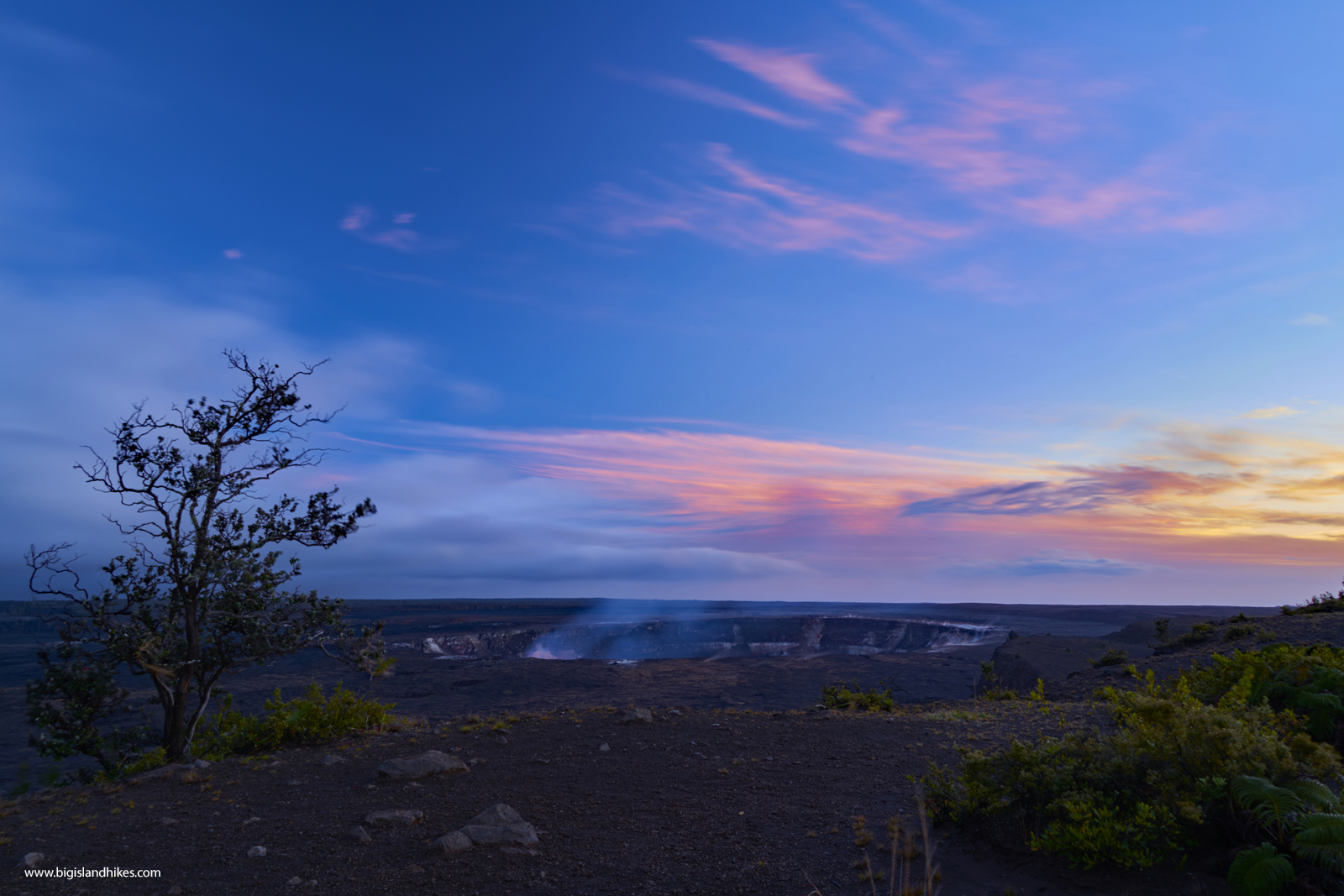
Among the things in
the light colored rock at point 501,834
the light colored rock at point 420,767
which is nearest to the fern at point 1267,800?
the light colored rock at point 501,834

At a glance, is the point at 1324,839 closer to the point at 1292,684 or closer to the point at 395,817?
the point at 1292,684

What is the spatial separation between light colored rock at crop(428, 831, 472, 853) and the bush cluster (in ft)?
14.2

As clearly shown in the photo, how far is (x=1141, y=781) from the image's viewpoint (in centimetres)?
527

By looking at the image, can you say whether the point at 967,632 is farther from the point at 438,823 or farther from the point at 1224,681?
the point at 438,823

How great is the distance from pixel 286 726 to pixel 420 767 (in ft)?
10.7

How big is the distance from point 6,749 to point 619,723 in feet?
64.2

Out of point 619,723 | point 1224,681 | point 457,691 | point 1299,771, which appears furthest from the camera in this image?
point 457,691

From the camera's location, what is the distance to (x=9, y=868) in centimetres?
609

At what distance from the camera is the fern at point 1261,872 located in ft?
13.0

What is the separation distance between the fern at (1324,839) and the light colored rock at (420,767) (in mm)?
8156

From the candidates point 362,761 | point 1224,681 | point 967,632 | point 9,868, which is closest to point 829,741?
point 1224,681

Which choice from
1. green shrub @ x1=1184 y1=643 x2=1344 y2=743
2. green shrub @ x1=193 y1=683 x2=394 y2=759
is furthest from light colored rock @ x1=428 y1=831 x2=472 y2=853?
green shrub @ x1=1184 y1=643 x2=1344 y2=743

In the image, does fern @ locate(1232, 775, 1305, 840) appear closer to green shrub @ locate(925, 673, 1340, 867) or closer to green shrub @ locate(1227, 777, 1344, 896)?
green shrub @ locate(1227, 777, 1344, 896)

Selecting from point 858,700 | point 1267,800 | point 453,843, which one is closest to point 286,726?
point 453,843
